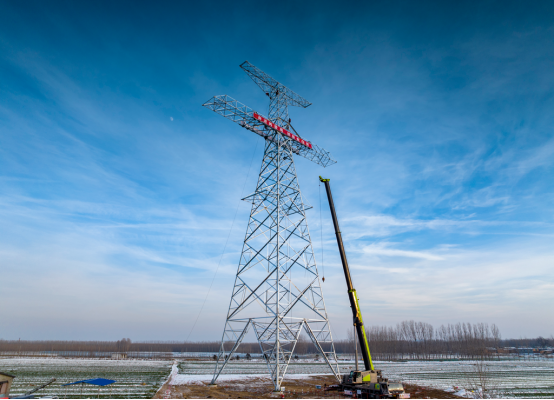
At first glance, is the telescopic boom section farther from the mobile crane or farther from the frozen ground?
the frozen ground

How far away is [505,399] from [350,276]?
44.5 feet

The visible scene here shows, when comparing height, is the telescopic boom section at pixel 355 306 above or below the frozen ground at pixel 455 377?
above

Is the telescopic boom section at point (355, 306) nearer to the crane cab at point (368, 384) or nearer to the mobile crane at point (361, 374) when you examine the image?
the mobile crane at point (361, 374)

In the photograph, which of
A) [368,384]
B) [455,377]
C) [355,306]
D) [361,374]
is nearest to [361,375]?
[361,374]

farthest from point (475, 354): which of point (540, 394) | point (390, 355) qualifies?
point (540, 394)

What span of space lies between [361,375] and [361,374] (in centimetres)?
6

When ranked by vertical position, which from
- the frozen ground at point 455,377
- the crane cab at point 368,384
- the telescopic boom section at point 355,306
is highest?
the telescopic boom section at point 355,306

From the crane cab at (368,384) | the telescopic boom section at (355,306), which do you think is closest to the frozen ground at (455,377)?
the crane cab at (368,384)

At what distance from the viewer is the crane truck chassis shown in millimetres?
19828

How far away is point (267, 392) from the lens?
893 inches

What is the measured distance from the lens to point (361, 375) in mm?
21547

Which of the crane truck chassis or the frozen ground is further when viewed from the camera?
the frozen ground

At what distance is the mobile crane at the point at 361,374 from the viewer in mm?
19859

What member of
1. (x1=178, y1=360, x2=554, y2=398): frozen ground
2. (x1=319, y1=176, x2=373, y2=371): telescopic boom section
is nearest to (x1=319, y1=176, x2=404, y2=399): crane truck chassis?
(x1=319, y1=176, x2=373, y2=371): telescopic boom section
